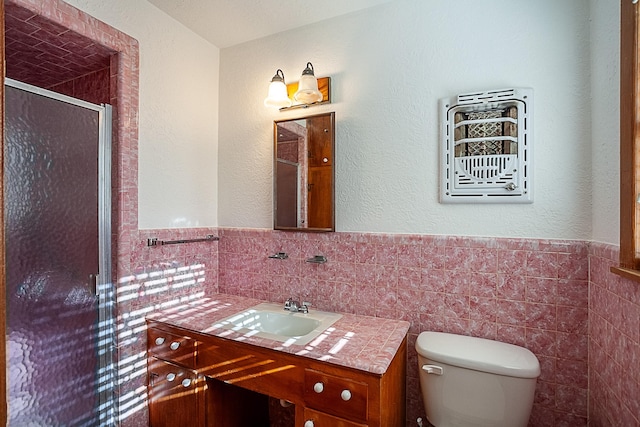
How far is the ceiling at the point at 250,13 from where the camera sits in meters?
1.78

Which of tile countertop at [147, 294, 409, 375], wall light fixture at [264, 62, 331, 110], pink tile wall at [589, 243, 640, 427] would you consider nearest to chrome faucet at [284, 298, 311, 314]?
tile countertop at [147, 294, 409, 375]

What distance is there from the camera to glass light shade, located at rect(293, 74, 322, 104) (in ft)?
5.90

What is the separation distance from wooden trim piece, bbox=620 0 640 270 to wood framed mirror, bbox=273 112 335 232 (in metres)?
1.23

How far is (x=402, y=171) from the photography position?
1713 mm

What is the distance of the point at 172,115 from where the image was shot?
1946mm

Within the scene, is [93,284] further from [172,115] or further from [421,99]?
[421,99]

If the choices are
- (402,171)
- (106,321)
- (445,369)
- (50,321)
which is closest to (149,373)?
(106,321)

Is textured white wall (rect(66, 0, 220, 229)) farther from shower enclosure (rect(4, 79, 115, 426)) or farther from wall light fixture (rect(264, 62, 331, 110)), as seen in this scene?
wall light fixture (rect(264, 62, 331, 110))

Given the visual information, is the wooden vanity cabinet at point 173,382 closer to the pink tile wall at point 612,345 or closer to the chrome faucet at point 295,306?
the chrome faucet at point 295,306

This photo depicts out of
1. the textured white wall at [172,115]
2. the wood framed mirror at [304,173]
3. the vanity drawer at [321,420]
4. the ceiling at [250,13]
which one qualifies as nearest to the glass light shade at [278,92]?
the wood framed mirror at [304,173]

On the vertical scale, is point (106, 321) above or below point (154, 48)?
below

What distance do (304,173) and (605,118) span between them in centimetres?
141

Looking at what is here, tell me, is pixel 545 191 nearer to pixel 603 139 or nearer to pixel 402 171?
pixel 603 139

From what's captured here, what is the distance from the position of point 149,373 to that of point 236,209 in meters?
1.09
